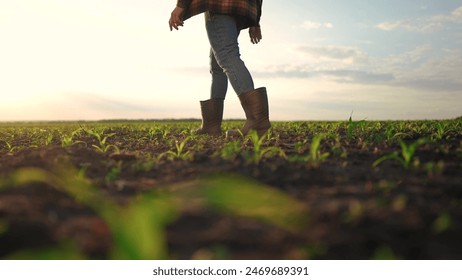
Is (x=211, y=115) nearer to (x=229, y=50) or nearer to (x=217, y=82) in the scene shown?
(x=217, y=82)

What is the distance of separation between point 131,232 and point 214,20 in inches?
133

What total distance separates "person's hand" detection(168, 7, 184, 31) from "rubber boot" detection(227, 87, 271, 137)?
3.39 ft

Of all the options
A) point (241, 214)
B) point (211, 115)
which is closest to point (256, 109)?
point (211, 115)

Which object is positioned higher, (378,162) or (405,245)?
(378,162)

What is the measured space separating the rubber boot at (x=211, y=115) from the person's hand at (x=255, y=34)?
35.0 inches

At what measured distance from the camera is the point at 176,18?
4.30 meters

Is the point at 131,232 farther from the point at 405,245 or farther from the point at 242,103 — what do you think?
the point at 242,103

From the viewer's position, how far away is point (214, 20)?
417 cm

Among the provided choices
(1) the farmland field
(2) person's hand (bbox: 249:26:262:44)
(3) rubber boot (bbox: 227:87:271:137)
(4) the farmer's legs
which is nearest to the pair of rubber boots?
(3) rubber boot (bbox: 227:87:271:137)

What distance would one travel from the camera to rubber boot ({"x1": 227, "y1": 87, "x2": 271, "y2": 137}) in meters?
4.14
